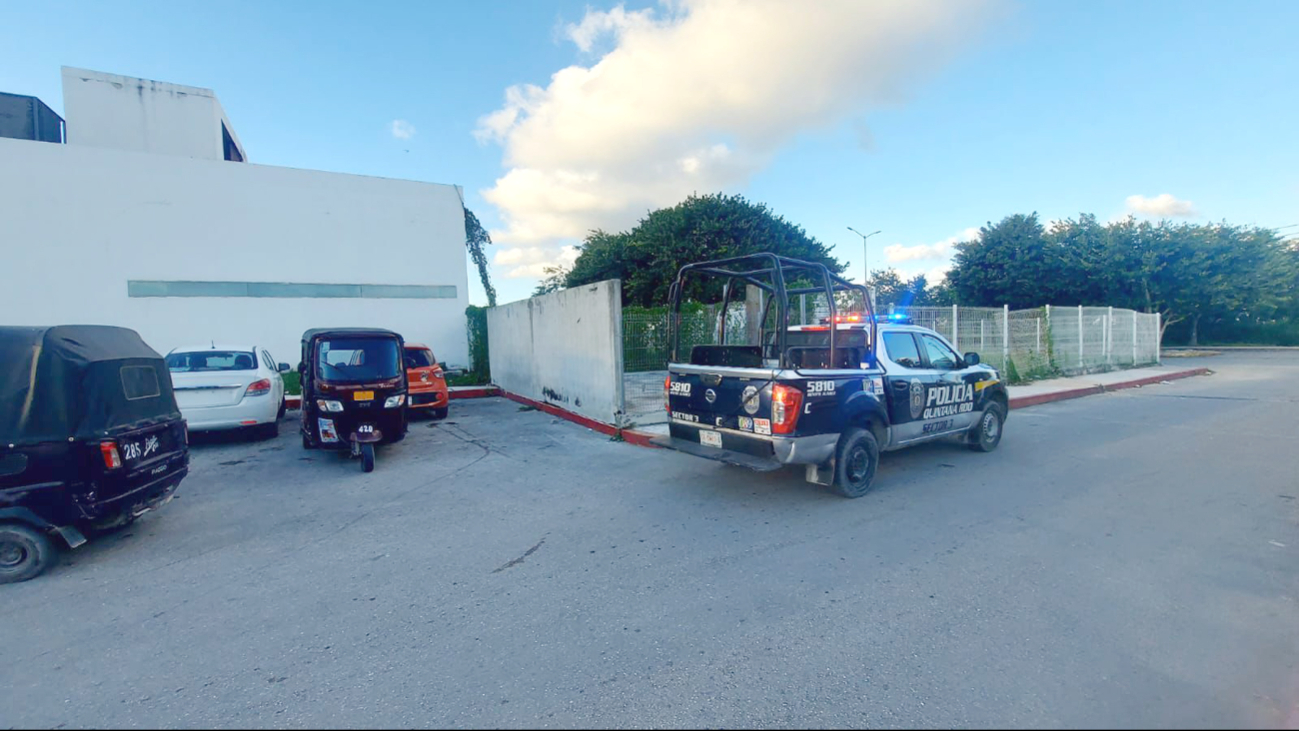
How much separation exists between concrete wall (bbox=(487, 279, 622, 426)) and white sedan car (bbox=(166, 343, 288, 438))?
4.71m

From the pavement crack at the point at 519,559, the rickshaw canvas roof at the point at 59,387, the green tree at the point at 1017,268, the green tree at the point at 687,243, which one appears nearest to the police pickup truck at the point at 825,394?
the pavement crack at the point at 519,559

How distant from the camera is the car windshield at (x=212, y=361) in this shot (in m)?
8.88

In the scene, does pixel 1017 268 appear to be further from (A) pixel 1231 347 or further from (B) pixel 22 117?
(B) pixel 22 117

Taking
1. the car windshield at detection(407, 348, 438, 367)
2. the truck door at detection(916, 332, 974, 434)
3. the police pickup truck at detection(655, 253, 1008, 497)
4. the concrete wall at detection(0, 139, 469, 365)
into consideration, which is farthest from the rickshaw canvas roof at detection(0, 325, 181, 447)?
the concrete wall at detection(0, 139, 469, 365)

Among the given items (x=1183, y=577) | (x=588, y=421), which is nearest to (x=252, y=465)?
(x=588, y=421)

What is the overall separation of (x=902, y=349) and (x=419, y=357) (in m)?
8.66

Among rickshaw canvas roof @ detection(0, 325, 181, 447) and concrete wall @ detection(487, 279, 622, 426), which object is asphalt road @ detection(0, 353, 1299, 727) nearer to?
rickshaw canvas roof @ detection(0, 325, 181, 447)

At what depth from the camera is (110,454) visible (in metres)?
4.27

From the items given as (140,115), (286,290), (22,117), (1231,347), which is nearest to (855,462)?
(286,290)

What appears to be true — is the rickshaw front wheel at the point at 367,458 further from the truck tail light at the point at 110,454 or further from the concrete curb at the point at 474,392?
the concrete curb at the point at 474,392

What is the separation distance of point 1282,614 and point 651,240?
2470 cm

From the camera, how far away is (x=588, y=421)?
10.0 meters

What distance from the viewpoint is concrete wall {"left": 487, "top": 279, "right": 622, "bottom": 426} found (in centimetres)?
917

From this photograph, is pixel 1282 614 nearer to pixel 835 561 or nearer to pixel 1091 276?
pixel 835 561
